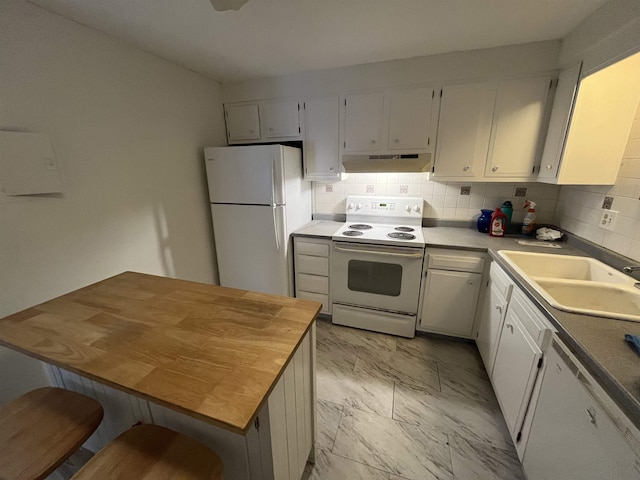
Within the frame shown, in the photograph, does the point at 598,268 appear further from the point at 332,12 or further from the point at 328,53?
the point at 328,53

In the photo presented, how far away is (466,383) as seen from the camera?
1.88 m

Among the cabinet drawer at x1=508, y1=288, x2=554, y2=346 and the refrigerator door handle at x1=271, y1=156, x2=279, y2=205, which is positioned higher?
the refrigerator door handle at x1=271, y1=156, x2=279, y2=205

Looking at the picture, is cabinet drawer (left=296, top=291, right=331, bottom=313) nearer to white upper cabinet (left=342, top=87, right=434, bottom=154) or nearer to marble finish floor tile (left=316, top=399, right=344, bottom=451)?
marble finish floor tile (left=316, top=399, right=344, bottom=451)

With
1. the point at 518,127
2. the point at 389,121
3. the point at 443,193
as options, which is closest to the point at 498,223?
the point at 443,193

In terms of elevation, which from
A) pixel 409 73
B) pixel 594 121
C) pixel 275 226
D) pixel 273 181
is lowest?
pixel 275 226

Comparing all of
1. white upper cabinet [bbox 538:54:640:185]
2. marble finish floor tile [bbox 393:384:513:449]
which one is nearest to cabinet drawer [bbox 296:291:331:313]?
marble finish floor tile [bbox 393:384:513:449]

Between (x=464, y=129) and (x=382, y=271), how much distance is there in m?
1.37

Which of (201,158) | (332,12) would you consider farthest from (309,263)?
(332,12)

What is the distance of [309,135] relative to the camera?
2508 mm

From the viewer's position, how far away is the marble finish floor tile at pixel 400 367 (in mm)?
1918

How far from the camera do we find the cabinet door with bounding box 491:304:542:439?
1.25 meters

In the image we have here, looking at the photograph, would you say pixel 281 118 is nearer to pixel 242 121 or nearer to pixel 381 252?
pixel 242 121

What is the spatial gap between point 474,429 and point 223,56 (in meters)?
3.16

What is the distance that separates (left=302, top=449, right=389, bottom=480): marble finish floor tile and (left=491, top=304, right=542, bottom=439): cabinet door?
30.4 inches
